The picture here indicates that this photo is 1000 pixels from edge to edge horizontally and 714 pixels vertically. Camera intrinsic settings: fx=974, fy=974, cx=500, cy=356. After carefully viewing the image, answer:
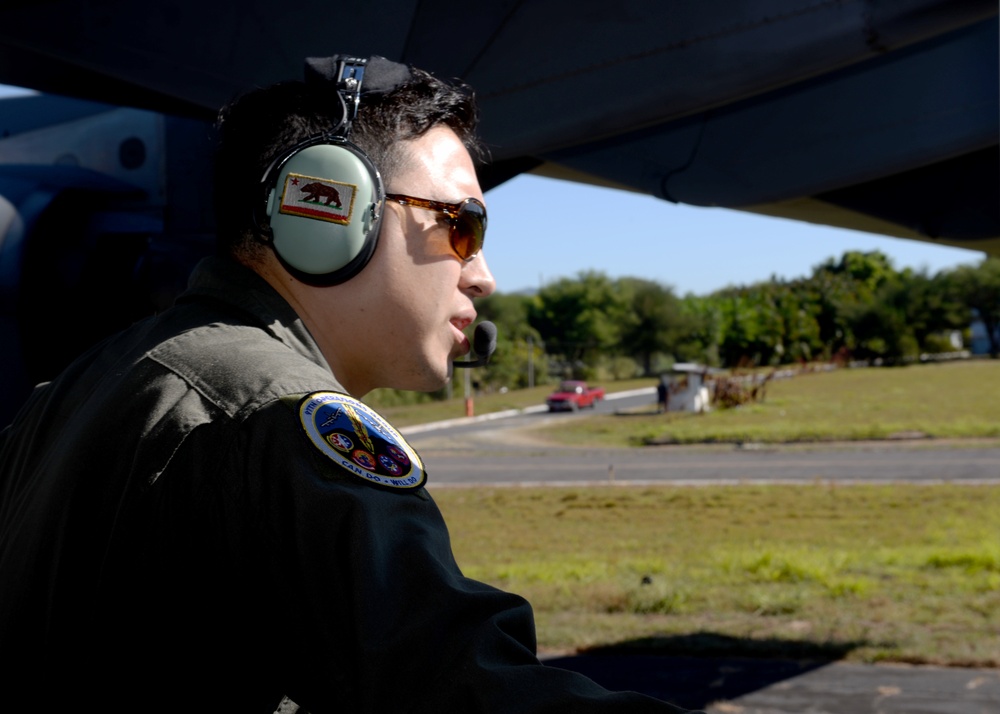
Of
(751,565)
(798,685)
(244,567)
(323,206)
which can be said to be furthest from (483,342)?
(751,565)

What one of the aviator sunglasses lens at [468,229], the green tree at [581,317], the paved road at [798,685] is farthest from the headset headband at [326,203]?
the green tree at [581,317]

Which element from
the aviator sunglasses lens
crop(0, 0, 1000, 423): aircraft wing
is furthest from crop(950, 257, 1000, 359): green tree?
the aviator sunglasses lens

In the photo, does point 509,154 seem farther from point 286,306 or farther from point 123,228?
point 286,306

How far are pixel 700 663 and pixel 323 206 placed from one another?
5352mm

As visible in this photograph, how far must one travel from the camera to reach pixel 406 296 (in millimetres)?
1335

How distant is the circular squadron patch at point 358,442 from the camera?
1.00 m

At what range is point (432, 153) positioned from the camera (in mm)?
1410

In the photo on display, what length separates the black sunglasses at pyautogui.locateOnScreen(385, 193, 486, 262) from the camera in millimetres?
1361

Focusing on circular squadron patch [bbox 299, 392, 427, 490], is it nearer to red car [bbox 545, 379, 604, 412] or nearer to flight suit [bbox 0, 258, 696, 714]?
flight suit [bbox 0, 258, 696, 714]

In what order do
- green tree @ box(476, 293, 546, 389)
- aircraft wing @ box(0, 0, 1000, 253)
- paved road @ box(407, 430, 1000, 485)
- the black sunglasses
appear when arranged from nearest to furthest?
the black sunglasses < aircraft wing @ box(0, 0, 1000, 253) < paved road @ box(407, 430, 1000, 485) < green tree @ box(476, 293, 546, 389)

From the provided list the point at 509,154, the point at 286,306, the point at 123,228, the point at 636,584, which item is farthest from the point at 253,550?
the point at 636,584

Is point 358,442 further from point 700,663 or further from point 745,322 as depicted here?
point 745,322

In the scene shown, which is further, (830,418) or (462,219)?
(830,418)

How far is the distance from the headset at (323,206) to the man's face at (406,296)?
0.03 meters
